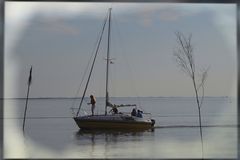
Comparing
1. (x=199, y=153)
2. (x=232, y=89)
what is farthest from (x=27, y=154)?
(x=232, y=89)

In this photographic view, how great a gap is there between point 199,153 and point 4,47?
2.60 meters

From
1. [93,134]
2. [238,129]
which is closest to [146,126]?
[93,134]

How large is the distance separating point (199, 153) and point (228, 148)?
599 millimetres

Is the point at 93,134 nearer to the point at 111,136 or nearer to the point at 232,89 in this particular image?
the point at 111,136

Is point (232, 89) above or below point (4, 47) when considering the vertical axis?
below

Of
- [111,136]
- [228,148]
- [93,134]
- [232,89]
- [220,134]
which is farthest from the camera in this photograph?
[93,134]

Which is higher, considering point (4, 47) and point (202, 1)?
point (202, 1)

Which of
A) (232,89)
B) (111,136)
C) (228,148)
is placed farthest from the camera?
(111,136)

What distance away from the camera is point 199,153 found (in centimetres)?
568

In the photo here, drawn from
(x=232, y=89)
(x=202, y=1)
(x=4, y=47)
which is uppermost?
(x=202, y=1)

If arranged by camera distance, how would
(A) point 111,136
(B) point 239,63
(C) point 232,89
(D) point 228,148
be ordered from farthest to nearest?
(A) point 111,136, (D) point 228,148, (C) point 232,89, (B) point 239,63

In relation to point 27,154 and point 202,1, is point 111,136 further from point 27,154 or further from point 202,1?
point 202,1

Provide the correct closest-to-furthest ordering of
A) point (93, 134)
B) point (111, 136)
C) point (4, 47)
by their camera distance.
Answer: point (4, 47)
point (111, 136)
point (93, 134)

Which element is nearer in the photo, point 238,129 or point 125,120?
point 238,129
